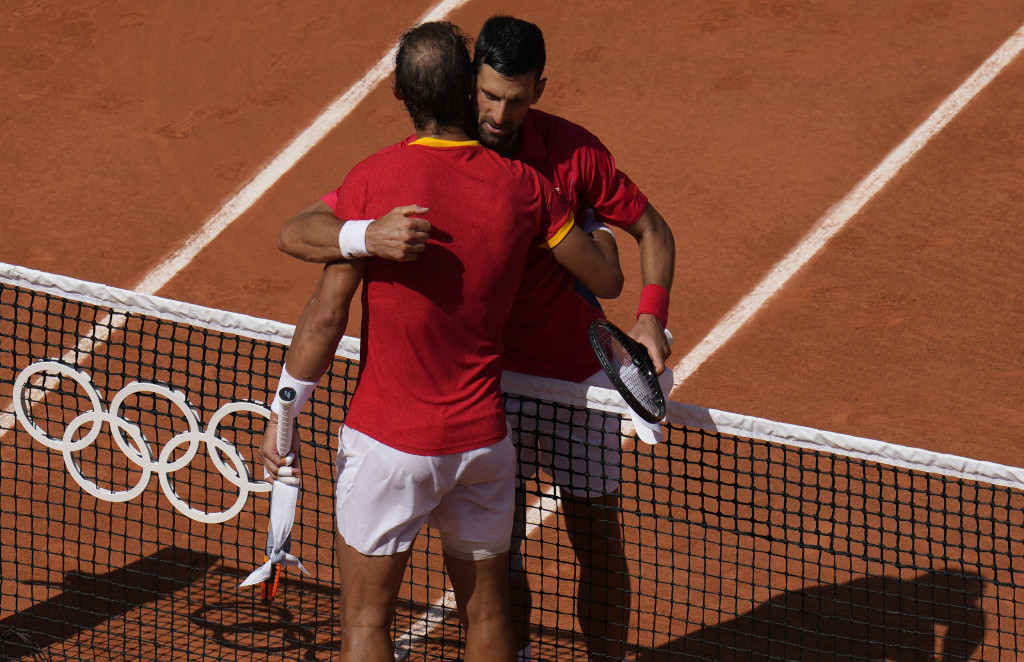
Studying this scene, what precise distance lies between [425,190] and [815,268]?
530cm

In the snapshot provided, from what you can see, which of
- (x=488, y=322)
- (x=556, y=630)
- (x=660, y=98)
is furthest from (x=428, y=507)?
(x=660, y=98)

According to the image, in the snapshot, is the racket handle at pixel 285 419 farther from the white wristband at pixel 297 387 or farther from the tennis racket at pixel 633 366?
the tennis racket at pixel 633 366

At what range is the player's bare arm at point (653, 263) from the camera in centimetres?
457

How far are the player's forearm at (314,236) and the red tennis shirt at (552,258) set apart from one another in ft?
2.87

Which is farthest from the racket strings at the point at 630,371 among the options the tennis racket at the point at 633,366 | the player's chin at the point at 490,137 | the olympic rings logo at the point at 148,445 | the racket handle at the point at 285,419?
the olympic rings logo at the point at 148,445

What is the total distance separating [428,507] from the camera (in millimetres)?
4215

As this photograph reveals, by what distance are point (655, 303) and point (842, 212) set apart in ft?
16.0

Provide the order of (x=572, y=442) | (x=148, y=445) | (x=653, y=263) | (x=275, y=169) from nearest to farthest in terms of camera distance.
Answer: (x=653, y=263) → (x=572, y=442) → (x=148, y=445) → (x=275, y=169)

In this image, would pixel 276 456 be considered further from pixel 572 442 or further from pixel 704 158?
pixel 704 158

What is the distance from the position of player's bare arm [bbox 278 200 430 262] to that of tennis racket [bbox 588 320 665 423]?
807mm

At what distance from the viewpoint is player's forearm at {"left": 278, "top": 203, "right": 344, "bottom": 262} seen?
4055 mm

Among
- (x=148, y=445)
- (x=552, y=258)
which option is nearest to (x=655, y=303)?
(x=552, y=258)

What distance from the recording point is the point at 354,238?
392 centimetres

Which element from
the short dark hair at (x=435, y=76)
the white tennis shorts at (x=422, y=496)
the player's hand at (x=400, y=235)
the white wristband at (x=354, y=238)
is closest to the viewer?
the player's hand at (x=400, y=235)
